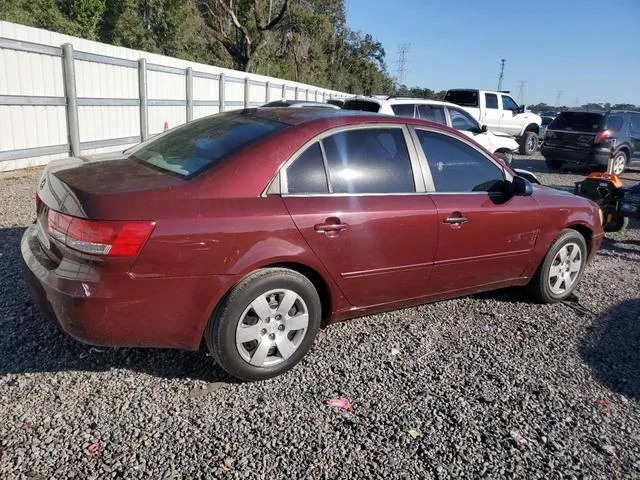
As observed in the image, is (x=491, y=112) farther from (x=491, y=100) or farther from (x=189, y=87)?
(x=189, y=87)

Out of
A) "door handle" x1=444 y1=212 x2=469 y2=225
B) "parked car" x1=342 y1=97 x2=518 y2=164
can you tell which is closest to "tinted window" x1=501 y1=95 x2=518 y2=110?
"parked car" x1=342 y1=97 x2=518 y2=164

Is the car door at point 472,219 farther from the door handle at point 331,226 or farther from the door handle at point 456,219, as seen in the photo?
the door handle at point 331,226

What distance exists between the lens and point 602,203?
7.20 metres

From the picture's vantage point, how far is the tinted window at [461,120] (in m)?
10.4

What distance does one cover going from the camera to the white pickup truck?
1661 cm

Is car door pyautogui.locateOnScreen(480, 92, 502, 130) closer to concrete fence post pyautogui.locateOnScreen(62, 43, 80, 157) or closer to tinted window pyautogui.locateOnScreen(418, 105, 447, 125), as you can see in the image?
tinted window pyautogui.locateOnScreen(418, 105, 447, 125)

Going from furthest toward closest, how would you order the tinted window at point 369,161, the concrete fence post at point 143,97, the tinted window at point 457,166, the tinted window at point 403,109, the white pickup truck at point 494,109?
the white pickup truck at point 494,109 < the concrete fence post at point 143,97 < the tinted window at point 403,109 < the tinted window at point 457,166 < the tinted window at point 369,161

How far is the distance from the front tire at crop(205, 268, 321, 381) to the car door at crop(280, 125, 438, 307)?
0.85 feet

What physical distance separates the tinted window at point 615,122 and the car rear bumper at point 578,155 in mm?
762

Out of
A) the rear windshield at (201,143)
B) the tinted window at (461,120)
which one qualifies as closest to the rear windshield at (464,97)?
the tinted window at (461,120)

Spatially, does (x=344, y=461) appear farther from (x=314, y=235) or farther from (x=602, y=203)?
(x=602, y=203)

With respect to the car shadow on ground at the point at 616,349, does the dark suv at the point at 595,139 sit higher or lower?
higher

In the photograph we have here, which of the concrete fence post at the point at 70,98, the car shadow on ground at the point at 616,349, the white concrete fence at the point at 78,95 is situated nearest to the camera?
the car shadow on ground at the point at 616,349

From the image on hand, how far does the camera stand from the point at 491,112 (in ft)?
55.3
